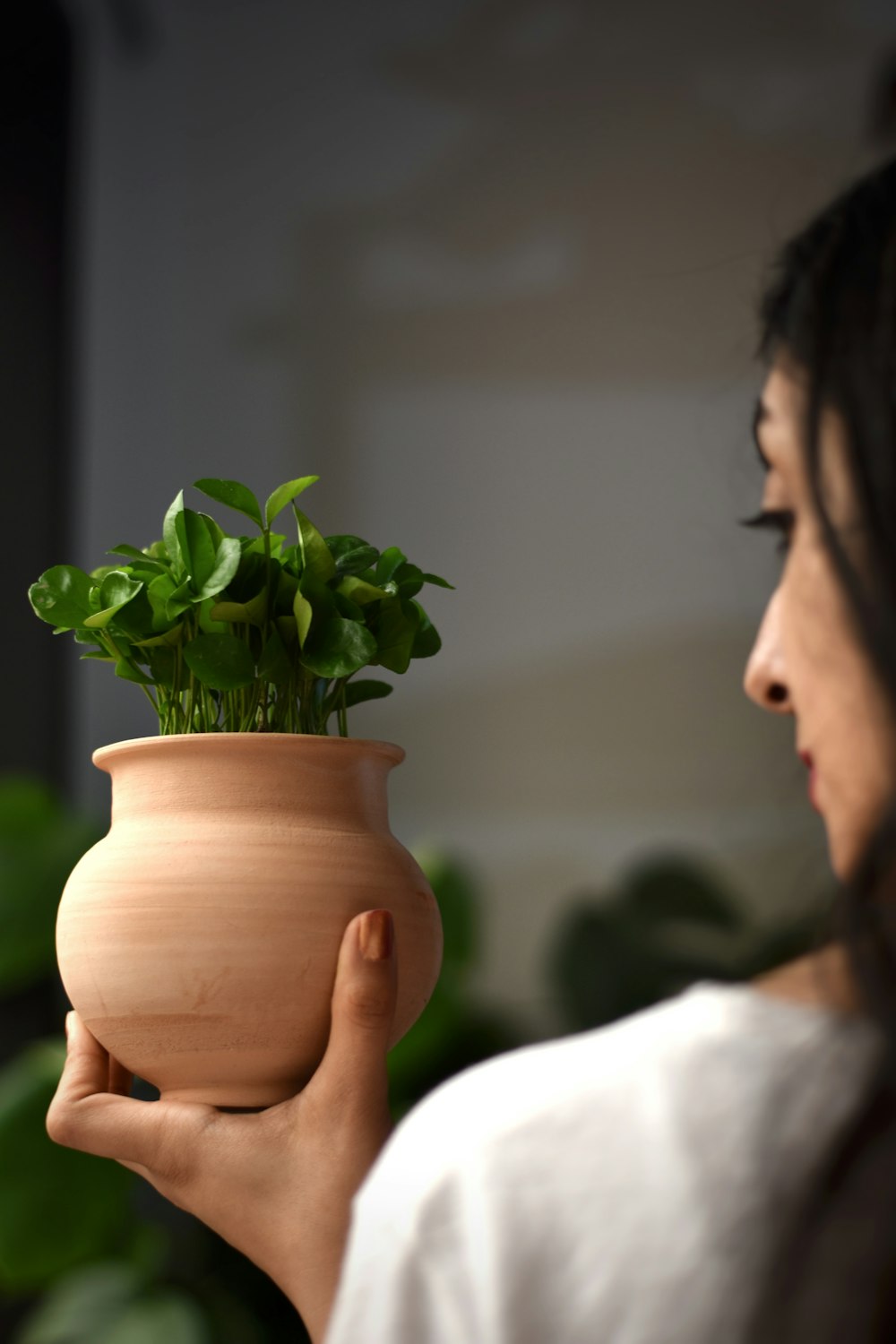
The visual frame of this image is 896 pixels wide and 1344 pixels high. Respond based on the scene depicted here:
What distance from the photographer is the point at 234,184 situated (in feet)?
8.57

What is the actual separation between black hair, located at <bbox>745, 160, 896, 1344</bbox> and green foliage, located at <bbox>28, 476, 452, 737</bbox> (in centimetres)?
31

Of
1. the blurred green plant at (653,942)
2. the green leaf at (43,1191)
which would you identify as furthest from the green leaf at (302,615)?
the blurred green plant at (653,942)

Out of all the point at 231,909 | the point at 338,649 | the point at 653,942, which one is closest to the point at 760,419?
the point at 338,649

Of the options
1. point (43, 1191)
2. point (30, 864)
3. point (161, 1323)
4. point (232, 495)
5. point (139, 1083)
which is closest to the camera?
point (232, 495)

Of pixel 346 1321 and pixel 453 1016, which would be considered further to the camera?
pixel 453 1016

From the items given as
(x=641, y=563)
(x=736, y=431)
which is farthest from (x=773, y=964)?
(x=736, y=431)

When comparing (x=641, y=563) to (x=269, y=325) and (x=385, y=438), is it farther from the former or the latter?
(x=269, y=325)

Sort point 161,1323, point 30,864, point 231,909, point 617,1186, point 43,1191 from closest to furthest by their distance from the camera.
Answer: point 617,1186
point 231,909
point 43,1191
point 30,864
point 161,1323

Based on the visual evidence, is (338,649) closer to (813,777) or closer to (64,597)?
(64,597)

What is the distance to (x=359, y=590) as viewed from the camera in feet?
2.58

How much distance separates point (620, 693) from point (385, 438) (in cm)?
68

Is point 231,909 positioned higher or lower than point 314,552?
lower

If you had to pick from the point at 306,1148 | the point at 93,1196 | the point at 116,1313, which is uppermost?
the point at 306,1148

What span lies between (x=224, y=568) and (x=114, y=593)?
0.23ft
